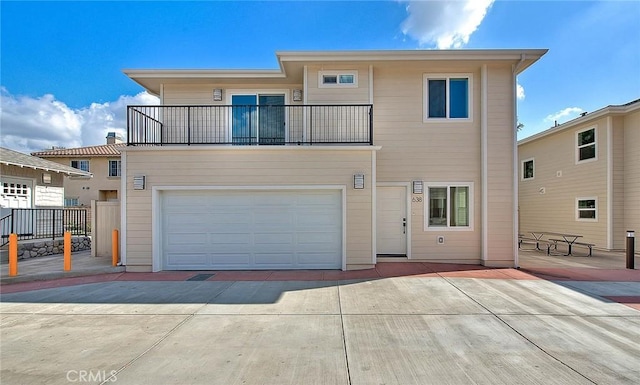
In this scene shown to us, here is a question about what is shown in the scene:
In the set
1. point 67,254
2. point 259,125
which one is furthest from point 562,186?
point 67,254

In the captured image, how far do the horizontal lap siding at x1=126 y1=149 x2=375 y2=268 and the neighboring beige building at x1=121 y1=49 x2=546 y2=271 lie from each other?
0.03m

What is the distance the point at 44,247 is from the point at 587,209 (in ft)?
65.4

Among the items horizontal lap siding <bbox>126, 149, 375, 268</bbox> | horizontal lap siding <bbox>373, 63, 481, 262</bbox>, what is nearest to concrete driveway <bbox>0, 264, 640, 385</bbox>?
horizontal lap siding <bbox>126, 149, 375, 268</bbox>

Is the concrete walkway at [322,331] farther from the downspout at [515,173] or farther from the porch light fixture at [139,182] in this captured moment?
the porch light fixture at [139,182]

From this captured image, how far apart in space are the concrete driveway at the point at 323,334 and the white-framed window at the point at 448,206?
245 cm

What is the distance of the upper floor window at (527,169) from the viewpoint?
15.2m

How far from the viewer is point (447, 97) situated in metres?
9.08

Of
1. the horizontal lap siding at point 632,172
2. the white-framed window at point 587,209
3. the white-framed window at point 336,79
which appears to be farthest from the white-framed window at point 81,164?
the horizontal lap siding at point 632,172

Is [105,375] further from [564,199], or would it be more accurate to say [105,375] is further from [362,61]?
[564,199]

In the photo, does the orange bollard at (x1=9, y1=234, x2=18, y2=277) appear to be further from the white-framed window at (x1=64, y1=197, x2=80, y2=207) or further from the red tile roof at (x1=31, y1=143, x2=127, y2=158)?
the white-framed window at (x1=64, y1=197, x2=80, y2=207)

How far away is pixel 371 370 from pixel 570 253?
1118 centimetres

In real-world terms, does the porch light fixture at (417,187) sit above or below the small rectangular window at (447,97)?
below

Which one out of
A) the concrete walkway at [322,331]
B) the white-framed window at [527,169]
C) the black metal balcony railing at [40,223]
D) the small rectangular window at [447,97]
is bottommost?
the concrete walkway at [322,331]

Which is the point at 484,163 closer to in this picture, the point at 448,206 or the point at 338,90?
the point at 448,206
